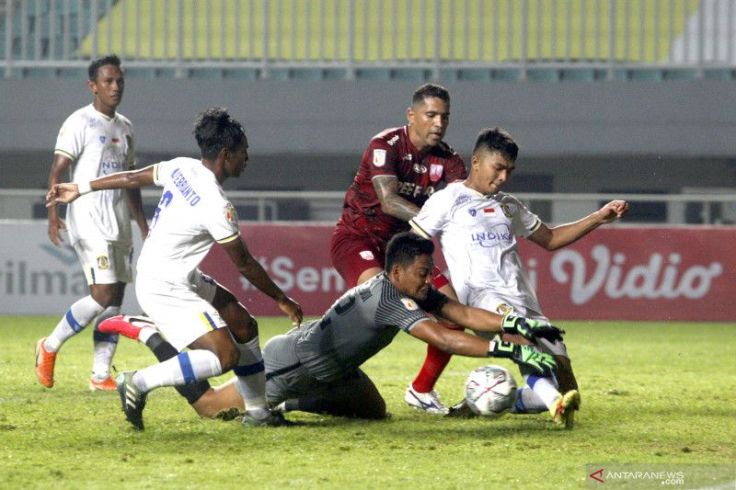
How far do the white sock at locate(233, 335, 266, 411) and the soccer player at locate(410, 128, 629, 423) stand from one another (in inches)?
45.0

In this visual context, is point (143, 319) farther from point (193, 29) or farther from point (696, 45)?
point (696, 45)

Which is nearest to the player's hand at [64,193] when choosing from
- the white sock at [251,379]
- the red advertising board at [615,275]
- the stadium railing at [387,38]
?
the white sock at [251,379]

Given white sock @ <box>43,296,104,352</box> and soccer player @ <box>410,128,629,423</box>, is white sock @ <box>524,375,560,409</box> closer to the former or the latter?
soccer player @ <box>410,128,629,423</box>

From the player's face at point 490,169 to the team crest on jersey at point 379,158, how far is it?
71 centimetres

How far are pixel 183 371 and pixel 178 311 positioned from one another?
0.32 metres

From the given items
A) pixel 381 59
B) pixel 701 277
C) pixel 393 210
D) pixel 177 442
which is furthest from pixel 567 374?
pixel 381 59

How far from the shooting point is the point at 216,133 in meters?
6.59

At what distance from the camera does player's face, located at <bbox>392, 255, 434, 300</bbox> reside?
6.42m

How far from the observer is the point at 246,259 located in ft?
21.2

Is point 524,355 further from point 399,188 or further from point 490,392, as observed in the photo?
point 399,188

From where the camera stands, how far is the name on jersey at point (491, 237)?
23.7 ft

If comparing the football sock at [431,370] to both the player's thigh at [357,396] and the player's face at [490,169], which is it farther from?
the player's face at [490,169]

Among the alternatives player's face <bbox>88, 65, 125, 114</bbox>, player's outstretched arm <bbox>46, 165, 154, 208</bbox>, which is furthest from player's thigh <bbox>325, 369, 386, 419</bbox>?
player's face <bbox>88, 65, 125, 114</bbox>

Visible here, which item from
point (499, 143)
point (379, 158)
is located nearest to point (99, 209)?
point (379, 158)
